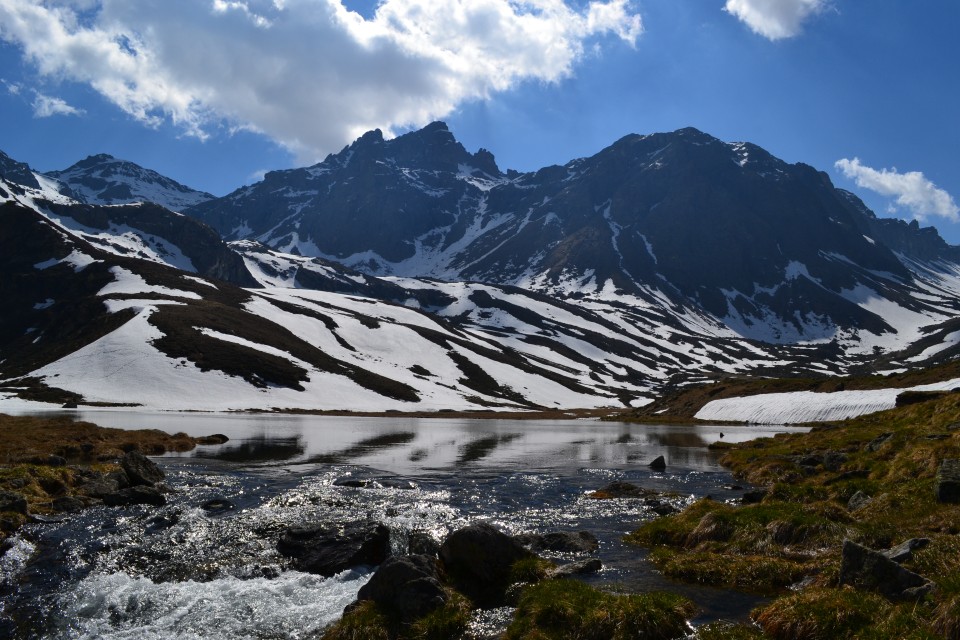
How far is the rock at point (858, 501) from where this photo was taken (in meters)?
22.1

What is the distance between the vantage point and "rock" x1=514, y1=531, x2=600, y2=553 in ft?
66.3

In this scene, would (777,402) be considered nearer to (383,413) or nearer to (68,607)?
(383,413)

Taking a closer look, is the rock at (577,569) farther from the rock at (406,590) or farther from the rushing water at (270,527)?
the rock at (406,590)

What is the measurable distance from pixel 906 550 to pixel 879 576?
239cm

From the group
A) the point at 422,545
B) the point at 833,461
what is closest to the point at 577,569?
the point at 422,545

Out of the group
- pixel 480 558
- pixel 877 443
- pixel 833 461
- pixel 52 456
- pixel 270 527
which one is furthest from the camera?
pixel 52 456

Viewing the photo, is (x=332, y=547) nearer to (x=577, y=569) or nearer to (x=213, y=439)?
(x=577, y=569)

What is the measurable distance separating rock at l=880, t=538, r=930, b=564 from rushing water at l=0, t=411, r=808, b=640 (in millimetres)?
3654

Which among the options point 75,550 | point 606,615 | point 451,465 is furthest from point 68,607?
point 451,465

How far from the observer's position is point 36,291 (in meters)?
178

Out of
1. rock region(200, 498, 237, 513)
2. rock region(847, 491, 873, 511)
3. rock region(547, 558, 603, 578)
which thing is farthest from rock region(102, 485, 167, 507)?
rock region(847, 491, 873, 511)

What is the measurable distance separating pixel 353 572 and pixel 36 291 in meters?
207

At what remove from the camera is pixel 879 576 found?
12594 mm

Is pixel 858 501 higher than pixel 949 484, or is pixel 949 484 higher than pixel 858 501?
pixel 949 484
